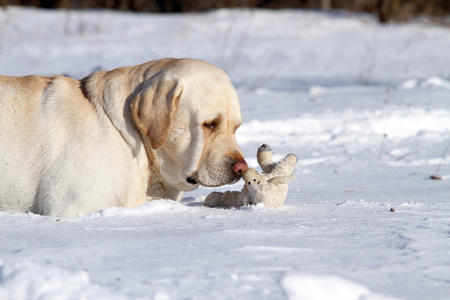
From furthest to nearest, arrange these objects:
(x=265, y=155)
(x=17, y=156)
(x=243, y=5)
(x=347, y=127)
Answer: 1. (x=243, y=5)
2. (x=347, y=127)
3. (x=265, y=155)
4. (x=17, y=156)

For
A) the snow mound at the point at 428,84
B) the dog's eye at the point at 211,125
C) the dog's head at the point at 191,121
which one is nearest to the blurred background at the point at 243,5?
the snow mound at the point at 428,84

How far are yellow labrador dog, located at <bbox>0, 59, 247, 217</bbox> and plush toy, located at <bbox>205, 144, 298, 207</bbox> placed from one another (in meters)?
0.10

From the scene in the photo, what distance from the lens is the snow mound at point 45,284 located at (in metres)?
1.62

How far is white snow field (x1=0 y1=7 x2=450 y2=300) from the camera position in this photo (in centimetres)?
175

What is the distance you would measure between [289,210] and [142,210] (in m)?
0.76

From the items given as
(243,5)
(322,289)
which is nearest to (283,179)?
(322,289)

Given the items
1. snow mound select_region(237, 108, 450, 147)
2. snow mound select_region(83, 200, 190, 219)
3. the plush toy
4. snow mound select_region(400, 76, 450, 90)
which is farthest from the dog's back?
snow mound select_region(400, 76, 450, 90)

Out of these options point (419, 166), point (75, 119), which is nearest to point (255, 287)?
point (75, 119)

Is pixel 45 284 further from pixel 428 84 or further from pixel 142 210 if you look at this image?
pixel 428 84

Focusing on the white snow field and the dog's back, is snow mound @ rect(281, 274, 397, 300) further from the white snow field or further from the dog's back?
the dog's back

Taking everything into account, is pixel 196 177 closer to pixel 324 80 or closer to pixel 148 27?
pixel 324 80

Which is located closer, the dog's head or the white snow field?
the white snow field

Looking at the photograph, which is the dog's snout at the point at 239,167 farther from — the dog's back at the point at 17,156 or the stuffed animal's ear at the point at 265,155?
the dog's back at the point at 17,156

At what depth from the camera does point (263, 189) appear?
9.82 ft
